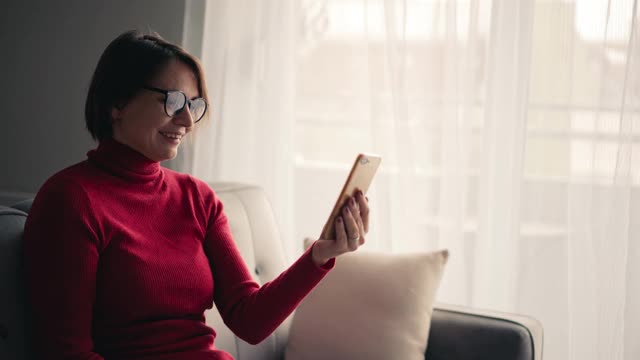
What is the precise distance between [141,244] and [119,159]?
169 mm

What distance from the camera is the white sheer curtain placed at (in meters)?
2.26

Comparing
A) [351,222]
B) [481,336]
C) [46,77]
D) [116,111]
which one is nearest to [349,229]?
[351,222]

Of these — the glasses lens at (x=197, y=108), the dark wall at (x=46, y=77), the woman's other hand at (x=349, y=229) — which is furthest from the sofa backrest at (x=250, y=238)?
the dark wall at (x=46, y=77)

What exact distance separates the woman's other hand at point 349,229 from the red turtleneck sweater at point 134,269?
57 millimetres

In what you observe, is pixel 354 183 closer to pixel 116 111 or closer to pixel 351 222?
pixel 351 222

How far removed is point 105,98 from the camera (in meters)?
1.39

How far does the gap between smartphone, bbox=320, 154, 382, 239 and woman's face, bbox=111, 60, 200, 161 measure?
0.33 meters

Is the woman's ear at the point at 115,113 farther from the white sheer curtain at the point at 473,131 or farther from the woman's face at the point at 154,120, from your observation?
the white sheer curtain at the point at 473,131

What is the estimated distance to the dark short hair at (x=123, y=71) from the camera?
137cm

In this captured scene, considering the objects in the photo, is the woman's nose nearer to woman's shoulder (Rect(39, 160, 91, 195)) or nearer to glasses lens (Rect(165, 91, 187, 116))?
glasses lens (Rect(165, 91, 187, 116))

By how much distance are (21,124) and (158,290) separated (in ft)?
6.62

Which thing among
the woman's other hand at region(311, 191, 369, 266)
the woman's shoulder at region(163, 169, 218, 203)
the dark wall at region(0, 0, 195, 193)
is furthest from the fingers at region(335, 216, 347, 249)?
the dark wall at region(0, 0, 195, 193)

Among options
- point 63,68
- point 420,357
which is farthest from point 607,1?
point 63,68

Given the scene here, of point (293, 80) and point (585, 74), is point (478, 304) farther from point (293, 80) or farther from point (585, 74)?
point (293, 80)
